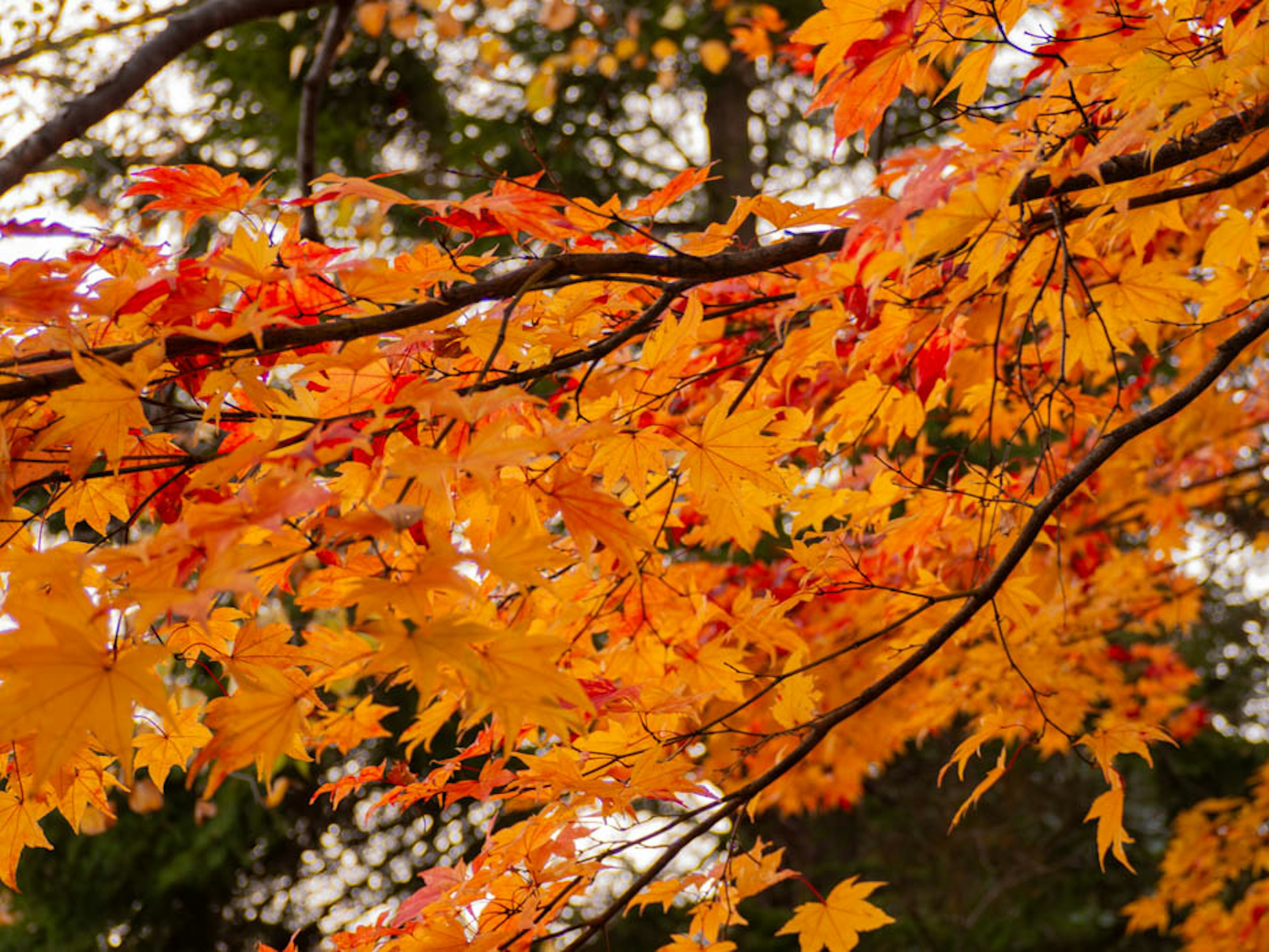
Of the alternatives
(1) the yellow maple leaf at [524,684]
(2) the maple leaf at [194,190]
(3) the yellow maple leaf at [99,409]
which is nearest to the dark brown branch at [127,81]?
(2) the maple leaf at [194,190]

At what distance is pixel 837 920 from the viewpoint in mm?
1550

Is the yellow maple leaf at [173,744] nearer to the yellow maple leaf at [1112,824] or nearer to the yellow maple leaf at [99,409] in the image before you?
the yellow maple leaf at [99,409]

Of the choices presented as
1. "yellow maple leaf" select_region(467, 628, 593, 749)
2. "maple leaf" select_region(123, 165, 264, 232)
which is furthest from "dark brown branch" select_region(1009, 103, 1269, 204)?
"maple leaf" select_region(123, 165, 264, 232)

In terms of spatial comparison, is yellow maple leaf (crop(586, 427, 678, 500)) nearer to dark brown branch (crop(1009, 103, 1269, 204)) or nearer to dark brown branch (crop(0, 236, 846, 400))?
dark brown branch (crop(0, 236, 846, 400))

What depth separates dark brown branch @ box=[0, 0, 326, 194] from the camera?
1931mm

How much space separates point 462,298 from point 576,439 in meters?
0.25

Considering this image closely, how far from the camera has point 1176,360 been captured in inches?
218

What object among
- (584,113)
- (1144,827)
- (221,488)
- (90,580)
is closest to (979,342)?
(221,488)

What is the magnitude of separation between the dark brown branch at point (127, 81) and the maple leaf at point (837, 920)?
1.90m

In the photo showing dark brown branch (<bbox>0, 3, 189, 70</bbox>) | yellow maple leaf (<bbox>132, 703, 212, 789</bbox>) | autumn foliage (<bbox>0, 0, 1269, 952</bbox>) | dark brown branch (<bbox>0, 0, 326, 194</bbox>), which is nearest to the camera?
autumn foliage (<bbox>0, 0, 1269, 952</bbox>)

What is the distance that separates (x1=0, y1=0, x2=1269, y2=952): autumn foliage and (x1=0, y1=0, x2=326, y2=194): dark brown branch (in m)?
0.58

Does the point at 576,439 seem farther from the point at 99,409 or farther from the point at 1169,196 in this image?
the point at 1169,196

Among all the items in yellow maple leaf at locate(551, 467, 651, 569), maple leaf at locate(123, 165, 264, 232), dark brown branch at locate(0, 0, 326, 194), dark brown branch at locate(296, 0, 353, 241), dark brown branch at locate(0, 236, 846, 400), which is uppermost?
dark brown branch at locate(296, 0, 353, 241)

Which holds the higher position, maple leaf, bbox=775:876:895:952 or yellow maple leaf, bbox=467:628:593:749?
yellow maple leaf, bbox=467:628:593:749
